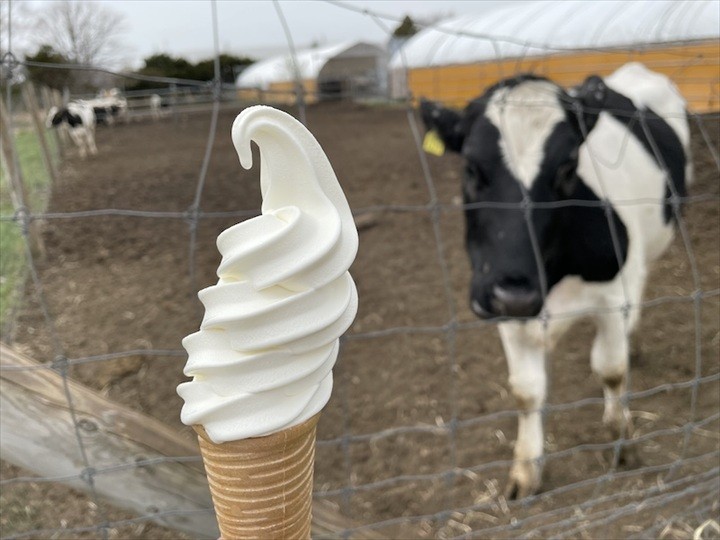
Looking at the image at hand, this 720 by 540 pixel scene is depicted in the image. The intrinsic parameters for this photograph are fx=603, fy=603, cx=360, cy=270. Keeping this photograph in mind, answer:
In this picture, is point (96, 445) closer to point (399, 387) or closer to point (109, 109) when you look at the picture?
point (399, 387)

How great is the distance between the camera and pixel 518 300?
5.96 feet

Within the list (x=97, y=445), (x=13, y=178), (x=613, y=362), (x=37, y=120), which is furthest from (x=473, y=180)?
(x=37, y=120)

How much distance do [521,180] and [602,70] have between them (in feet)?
17.9

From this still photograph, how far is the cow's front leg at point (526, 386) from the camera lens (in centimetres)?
219

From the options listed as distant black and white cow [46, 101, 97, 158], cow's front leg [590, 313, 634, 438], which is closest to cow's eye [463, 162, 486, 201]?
cow's front leg [590, 313, 634, 438]

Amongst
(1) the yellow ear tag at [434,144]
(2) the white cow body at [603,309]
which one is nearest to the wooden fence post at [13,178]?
(1) the yellow ear tag at [434,144]

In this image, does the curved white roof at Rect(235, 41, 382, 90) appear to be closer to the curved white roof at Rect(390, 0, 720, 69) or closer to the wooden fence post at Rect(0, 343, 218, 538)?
the curved white roof at Rect(390, 0, 720, 69)

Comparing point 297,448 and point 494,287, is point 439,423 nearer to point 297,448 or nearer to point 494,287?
point 494,287

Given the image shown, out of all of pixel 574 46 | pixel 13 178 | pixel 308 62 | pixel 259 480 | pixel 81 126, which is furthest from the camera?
pixel 308 62

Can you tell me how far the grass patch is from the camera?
3.93m

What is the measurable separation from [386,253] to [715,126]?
2477 millimetres

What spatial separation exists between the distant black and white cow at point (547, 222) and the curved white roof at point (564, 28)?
0.78 feet

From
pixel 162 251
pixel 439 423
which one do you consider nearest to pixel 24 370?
pixel 439 423

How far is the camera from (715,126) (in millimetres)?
2484
